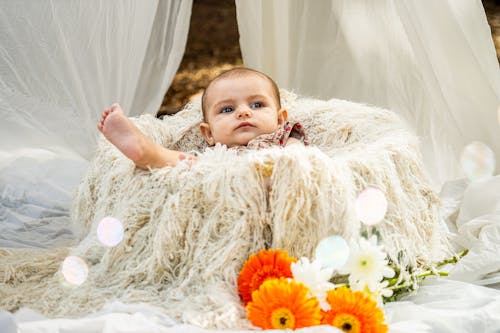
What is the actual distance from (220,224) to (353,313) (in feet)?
1.07

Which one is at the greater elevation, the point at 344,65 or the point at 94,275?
the point at 344,65

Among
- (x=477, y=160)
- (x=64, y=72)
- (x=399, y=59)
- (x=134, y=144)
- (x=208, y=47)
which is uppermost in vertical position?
(x=208, y=47)

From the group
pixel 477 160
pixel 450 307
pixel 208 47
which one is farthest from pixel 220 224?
pixel 208 47

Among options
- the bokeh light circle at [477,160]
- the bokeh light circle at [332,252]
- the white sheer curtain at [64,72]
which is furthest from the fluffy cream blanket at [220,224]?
the white sheer curtain at [64,72]

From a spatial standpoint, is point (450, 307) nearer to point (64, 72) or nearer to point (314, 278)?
point (314, 278)

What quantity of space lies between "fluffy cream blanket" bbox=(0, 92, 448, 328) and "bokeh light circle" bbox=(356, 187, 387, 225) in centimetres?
1

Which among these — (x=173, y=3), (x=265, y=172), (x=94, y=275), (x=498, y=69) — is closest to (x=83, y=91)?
(x=173, y=3)

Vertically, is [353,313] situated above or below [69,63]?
below

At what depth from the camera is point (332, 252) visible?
4.15 ft

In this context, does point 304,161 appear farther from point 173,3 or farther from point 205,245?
point 173,3

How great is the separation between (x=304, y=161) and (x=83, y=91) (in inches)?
46.4

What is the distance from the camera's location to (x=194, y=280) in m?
1.28

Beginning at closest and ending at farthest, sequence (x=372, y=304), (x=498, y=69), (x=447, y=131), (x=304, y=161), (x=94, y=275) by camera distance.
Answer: (x=372, y=304), (x=304, y=161), (x=94, y=275), (x=498, y=69), (x=447, y=131)

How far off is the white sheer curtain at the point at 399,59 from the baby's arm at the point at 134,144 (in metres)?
0.88
